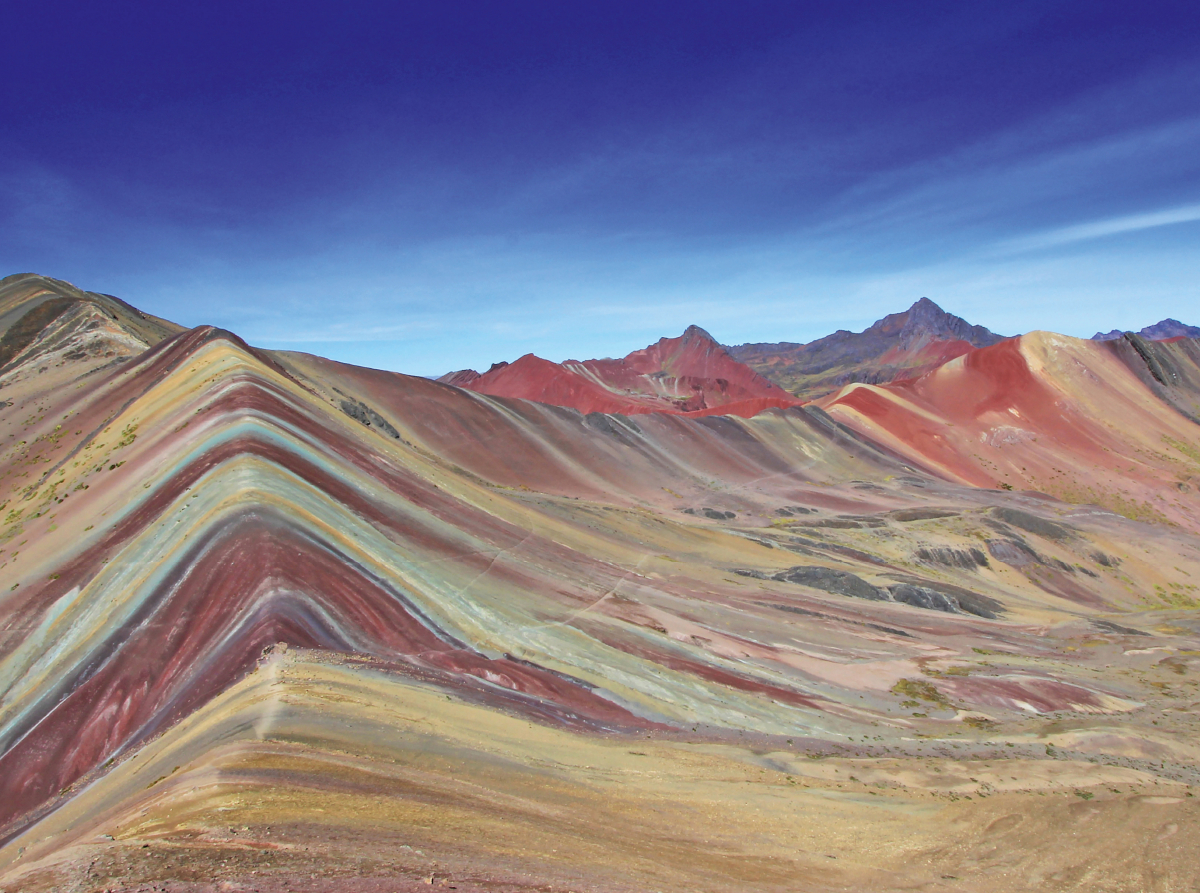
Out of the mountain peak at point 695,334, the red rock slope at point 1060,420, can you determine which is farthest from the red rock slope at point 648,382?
the red rock slope at point 1060,420

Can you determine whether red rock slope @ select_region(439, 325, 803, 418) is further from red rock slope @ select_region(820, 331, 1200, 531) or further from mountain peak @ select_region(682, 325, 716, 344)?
red rock slope @ select_region(820, 331, 1200, 531)

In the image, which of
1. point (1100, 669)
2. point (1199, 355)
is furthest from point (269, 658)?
point (1199, 355)

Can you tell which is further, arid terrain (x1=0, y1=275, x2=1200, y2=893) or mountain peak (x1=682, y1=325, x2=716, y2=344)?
mountain peak (x1=682, y1=325, x2=716, y2=344)

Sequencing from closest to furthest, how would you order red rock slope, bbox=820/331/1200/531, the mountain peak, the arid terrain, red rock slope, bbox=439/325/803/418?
the arid terrain → red rock slope, bbox=820/331/1200/531 → red rock slope, bbox=439/325/803/418 → the mountain peak

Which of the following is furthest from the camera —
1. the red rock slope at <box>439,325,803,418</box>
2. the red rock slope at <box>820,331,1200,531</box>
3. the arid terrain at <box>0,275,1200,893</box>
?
the red rock slope at <box>439,325,803,418</box>

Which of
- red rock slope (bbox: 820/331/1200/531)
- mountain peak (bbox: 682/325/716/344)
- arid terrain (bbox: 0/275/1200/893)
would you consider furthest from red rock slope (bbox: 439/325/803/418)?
arid terrain (bbox: 0/275/1200/893)

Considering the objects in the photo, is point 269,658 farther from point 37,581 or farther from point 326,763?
point 37,581

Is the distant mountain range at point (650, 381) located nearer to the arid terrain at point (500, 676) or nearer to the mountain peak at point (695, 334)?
the mountain peak at point (695, 334)
